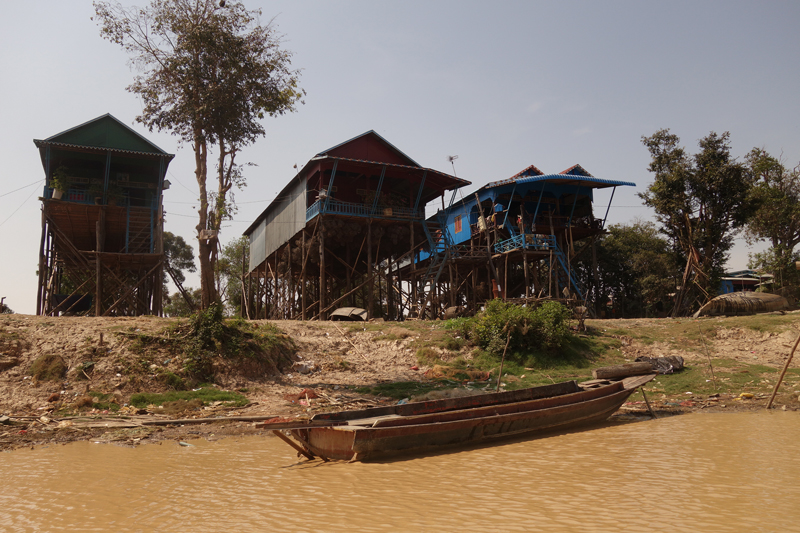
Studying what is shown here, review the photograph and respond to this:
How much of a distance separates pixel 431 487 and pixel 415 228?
2028 centimetres

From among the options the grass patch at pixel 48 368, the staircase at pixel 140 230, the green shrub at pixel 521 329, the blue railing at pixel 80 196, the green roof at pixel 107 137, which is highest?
the green roof at pixel 107 137

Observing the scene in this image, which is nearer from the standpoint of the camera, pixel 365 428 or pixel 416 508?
pixel 416 508

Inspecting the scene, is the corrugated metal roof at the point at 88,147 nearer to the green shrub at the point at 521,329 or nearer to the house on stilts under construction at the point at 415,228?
the house on stilts under construction at the point at 415,228

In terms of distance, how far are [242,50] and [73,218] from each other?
15550mm

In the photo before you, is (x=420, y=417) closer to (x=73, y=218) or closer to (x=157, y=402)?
(x=157, y=402)

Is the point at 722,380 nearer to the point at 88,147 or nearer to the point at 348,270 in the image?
the point at 348,270

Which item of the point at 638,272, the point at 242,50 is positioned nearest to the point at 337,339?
the point at 242,50

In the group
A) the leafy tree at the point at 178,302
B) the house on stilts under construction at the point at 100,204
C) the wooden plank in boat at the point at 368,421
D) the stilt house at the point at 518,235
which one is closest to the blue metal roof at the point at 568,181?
the stilt house at the point at 518,235

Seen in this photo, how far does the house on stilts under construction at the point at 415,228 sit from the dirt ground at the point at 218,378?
6852 millimetres

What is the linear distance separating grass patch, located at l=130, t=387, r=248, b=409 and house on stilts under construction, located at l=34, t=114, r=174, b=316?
1268 cm

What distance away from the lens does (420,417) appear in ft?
24.7

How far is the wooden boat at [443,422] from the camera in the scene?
702 cm

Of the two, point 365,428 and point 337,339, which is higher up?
point 337,339

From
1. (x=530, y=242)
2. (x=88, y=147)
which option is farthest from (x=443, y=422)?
(x=88, y=147)
